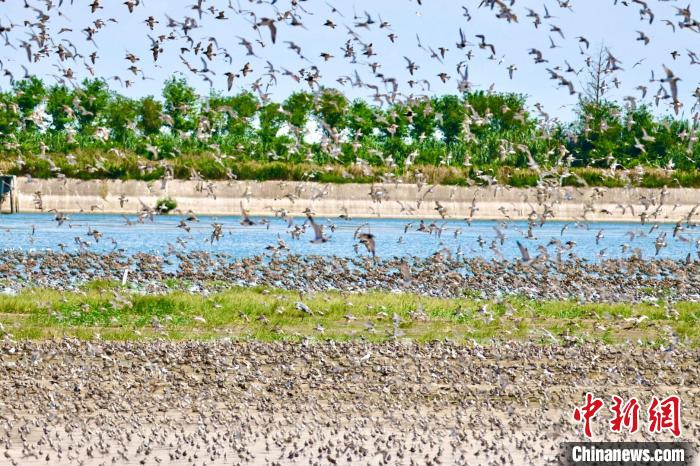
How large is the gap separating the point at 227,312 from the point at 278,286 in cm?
993

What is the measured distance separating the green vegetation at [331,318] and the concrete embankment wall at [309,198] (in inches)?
2592

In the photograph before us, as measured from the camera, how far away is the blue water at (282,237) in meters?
60.2

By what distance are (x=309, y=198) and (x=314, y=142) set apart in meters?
23.0

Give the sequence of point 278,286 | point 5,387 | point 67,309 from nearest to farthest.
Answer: point 5,387 < point 67,309 < point 278,286

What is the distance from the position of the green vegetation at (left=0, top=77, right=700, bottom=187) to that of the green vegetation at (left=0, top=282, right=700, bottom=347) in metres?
74.1

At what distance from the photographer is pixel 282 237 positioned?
3059 inches

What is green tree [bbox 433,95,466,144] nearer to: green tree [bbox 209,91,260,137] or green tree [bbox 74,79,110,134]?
green tree [bbox 209,91,260,137]

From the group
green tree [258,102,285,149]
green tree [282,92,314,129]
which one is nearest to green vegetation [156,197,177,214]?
green tree [258,102,285,149]

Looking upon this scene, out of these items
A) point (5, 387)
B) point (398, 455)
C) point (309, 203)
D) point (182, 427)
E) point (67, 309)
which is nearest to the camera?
point (398, 455)

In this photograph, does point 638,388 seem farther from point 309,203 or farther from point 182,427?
point 309,203

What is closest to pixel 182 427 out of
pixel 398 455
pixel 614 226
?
pixel 398 455

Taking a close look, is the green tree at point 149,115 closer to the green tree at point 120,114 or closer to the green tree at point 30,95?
the green tree at point 120,114

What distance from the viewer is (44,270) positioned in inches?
1613

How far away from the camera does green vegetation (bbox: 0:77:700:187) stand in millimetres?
109125
